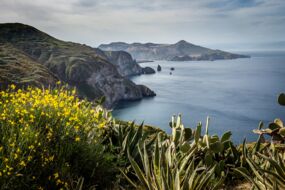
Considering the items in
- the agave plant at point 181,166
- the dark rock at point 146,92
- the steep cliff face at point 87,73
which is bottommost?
the dark rock at point 146,92

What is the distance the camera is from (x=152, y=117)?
10925 centimetres

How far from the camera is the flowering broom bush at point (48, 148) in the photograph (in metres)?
5.07

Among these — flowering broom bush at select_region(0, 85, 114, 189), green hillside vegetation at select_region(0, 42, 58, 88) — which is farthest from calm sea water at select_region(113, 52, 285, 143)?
flowering broom bush at select_region(0, 85, 114, 189)

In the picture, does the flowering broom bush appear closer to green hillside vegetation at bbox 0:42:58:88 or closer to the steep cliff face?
green hillside vegetation at bbox 0:42:58:88

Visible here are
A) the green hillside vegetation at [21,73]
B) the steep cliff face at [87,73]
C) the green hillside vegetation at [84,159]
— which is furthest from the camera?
the steep cliff face at [87,73]

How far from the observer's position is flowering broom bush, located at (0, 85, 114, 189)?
16.6 feet

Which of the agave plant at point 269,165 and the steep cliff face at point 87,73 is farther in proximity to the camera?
the steep cliff face at point 87,73

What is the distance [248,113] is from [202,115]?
15.3m

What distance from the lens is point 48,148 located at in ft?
18.3

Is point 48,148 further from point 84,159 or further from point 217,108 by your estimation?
point 217,108

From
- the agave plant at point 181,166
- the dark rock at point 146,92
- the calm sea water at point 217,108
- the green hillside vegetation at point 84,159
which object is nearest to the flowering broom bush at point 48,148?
the green hillside vegetation at point 84,159

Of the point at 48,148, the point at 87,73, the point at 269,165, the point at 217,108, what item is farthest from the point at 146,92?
the point at 48,148

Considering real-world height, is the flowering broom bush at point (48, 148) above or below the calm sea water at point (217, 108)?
above

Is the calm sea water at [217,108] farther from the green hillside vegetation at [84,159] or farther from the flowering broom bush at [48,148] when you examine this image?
the flowering broom bush at [48,148]
